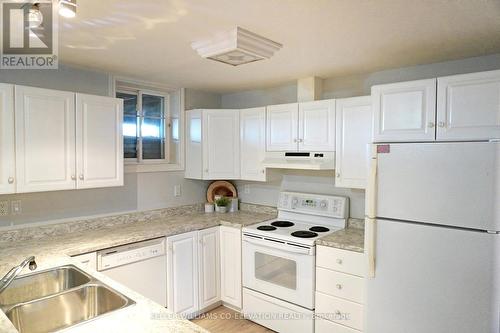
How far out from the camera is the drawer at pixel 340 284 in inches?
97.2

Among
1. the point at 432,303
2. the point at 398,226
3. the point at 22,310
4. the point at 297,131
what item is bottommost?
the point at 432,303

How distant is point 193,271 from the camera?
3.13 metres

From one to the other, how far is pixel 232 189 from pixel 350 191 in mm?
1452

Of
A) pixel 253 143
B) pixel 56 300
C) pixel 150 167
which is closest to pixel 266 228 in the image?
pixel 253 143

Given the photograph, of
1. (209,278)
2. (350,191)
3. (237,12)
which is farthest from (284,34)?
(209,278)

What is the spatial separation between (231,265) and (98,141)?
170 cm

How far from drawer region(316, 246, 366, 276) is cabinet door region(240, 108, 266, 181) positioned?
3.53 feet

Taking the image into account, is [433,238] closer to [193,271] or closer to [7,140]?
[193,271]

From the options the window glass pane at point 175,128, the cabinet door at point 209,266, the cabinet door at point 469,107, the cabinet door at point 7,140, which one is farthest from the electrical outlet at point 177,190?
the cabinet door at point 469,107

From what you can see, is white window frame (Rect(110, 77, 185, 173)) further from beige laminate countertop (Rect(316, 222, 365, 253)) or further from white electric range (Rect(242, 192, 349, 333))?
beige laminate countertop (Rect(316, 222, 365, 253))

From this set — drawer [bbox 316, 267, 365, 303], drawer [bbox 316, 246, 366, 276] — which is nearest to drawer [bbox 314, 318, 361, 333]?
drawer [bbox 316, 267, 365, 303]

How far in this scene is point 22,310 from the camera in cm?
157

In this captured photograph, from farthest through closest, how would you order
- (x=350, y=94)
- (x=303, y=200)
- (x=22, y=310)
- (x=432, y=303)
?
1. (x=303, y=200)
2. (x=350, y=94)
3. (x=432, y=303)
4. (x=22, y=310)

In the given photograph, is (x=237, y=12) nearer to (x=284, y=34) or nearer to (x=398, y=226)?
(x=284, y=34)
